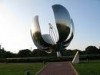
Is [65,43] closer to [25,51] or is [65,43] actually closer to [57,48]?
[57,48]

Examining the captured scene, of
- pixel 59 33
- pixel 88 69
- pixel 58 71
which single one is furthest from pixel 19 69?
pixel 59 33

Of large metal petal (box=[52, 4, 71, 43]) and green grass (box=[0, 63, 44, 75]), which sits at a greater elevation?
large metal petal (box=[52, 4, 71, 43])

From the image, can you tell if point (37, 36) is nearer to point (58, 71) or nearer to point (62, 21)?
point (62, 21)

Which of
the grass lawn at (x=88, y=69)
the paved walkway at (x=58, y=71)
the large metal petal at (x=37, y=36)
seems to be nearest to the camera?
the grass lawn at (x=88, y=69)

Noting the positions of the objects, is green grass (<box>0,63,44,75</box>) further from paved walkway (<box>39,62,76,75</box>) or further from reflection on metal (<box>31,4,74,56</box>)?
reflection on metal (<box>31,4,74,56</box>)

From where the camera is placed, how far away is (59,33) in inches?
1799

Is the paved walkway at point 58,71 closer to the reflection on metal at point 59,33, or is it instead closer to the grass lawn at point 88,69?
the grass lawn at point 88,69

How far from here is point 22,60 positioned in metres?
45.2

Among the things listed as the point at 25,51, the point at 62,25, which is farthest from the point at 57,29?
the point at 25,51

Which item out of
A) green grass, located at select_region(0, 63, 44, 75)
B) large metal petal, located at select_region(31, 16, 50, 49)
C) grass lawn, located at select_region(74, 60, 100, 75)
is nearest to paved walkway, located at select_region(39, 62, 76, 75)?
grass lawn, located at select_region(74, 60, 100, 75)

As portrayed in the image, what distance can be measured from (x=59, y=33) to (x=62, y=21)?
88.5 inches

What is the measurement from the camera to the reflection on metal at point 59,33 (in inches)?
1832

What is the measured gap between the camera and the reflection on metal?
4653 cm

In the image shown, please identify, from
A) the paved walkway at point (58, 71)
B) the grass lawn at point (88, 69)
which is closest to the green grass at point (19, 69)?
the paved walkway at point (58, 71)
